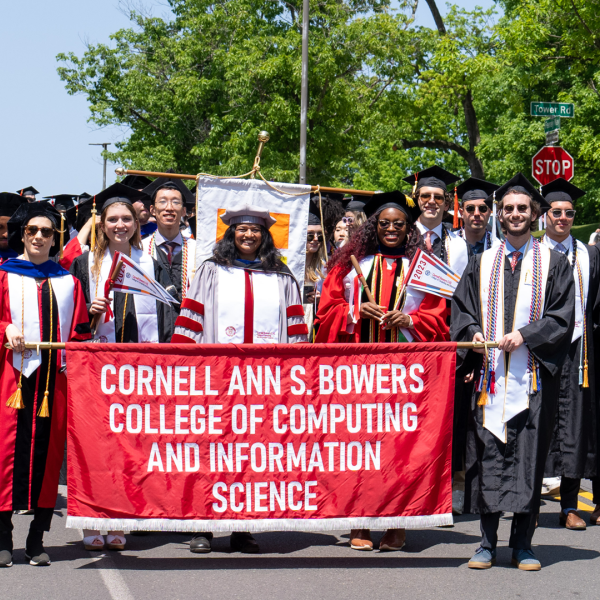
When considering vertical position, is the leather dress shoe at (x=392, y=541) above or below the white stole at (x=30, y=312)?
below

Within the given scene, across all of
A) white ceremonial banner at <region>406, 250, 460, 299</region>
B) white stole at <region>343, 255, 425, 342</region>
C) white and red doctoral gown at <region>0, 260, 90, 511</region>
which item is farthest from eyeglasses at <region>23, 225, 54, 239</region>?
white ceremonial banner at <region>406, 250, 460, 299</region>

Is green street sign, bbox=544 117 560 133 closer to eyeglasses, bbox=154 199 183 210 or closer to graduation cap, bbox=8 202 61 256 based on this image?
eyeglasses, bbox=154 199 183 210

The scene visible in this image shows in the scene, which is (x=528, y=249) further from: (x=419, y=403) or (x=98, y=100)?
(x=98, y=100)

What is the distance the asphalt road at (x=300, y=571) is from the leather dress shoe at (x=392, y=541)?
6 cm

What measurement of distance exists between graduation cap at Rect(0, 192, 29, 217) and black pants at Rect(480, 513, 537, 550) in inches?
160

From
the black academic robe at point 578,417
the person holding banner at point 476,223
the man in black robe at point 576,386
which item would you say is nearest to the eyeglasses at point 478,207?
the person holding banner at point 476,223

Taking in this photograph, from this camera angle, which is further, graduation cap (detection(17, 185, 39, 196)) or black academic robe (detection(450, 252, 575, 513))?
graduation cap (detection(17, 185, 39, 196))

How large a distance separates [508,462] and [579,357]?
6.28 ft

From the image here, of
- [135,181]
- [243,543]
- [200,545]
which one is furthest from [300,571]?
[135,181]

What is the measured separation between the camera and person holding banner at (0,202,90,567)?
5941 mm

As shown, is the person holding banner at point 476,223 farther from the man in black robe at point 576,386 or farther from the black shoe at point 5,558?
the black shoe at point 5,558

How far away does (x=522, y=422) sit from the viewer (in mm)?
5992

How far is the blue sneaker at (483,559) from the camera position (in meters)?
5.96

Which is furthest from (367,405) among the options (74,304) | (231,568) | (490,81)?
(490,81)
